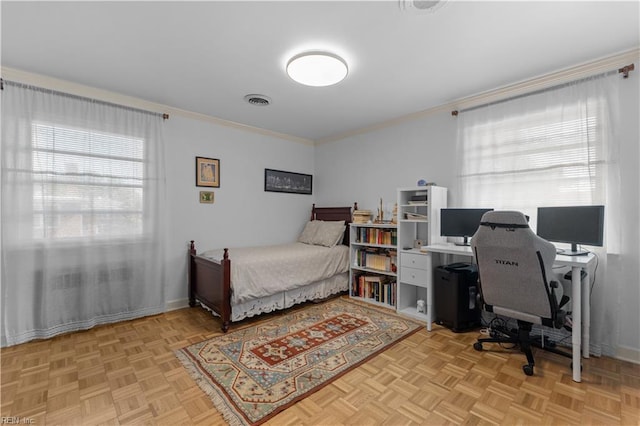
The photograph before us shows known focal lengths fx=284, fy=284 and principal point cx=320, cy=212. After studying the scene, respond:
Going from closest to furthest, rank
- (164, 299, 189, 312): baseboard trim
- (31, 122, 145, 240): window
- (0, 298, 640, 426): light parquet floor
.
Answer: (0, 298, 640, 426): light parquet floor → (31, 122, 145, 240): window → (164, 299, 189, 312): baseboard trim

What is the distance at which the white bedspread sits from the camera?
9.73 ft

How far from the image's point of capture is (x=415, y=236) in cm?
362

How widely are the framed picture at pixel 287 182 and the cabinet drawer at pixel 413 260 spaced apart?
7.24 feet

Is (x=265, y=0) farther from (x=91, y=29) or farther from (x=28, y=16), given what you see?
(x=28, y=16)

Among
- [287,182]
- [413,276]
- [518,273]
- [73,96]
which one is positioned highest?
[73,96]

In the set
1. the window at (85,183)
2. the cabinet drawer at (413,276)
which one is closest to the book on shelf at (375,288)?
the cabinet drawer at (413,276)

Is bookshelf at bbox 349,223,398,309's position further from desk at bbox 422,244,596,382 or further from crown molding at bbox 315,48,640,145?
crown molding at bbox 315,48,640,145

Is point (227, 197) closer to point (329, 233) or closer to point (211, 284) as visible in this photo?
point (211, 284)

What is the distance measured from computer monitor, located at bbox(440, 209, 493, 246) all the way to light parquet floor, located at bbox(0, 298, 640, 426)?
3.53 feet

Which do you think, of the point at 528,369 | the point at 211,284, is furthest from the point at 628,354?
the point at 211,284

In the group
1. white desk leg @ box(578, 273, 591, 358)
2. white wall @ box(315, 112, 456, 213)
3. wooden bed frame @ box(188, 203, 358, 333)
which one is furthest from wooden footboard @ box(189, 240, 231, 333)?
white desk leg @ box(578, 273, 591, 358)

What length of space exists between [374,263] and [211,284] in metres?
2.09

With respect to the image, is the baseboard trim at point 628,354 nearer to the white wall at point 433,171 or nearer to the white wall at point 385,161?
the white wall at point 433,171

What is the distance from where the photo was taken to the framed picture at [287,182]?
14.8 ft
